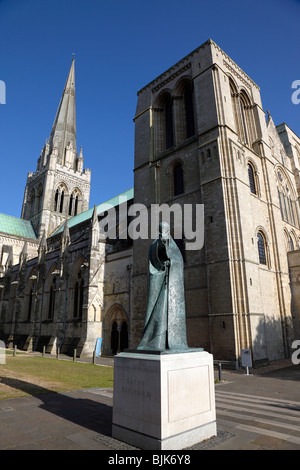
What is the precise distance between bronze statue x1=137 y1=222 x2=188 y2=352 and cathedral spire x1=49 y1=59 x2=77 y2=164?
157 ft

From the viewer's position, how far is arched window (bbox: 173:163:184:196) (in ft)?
67.8

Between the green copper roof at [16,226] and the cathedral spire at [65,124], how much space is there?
12392 millimetres

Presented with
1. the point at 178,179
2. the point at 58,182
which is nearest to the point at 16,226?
the point at 58,182

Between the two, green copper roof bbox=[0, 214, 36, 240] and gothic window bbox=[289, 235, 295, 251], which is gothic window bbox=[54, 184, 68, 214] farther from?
gothic window bbox=[289, 235, 295, 251]

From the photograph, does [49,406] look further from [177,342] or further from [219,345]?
[219,345]

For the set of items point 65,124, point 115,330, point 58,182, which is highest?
point 65,124

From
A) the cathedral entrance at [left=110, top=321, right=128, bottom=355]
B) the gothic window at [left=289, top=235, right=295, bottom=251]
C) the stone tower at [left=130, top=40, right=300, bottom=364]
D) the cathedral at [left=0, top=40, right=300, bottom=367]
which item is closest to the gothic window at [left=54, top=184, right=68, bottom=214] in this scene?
the cathedral at [left=0, top=40, right=300, bottom=367]

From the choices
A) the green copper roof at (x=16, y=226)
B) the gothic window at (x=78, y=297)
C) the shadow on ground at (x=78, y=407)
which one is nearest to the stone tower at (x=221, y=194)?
the gothic window at (x=78, y=297)

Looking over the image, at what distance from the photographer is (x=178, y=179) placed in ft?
69.1

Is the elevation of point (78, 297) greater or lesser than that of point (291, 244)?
lesser

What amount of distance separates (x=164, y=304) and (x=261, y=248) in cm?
1594

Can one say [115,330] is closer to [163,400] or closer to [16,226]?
[163,400]

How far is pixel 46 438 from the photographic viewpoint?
174 inches

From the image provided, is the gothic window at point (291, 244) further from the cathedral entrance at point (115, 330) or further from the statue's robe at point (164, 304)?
the statue's robe at point (164, 304)
